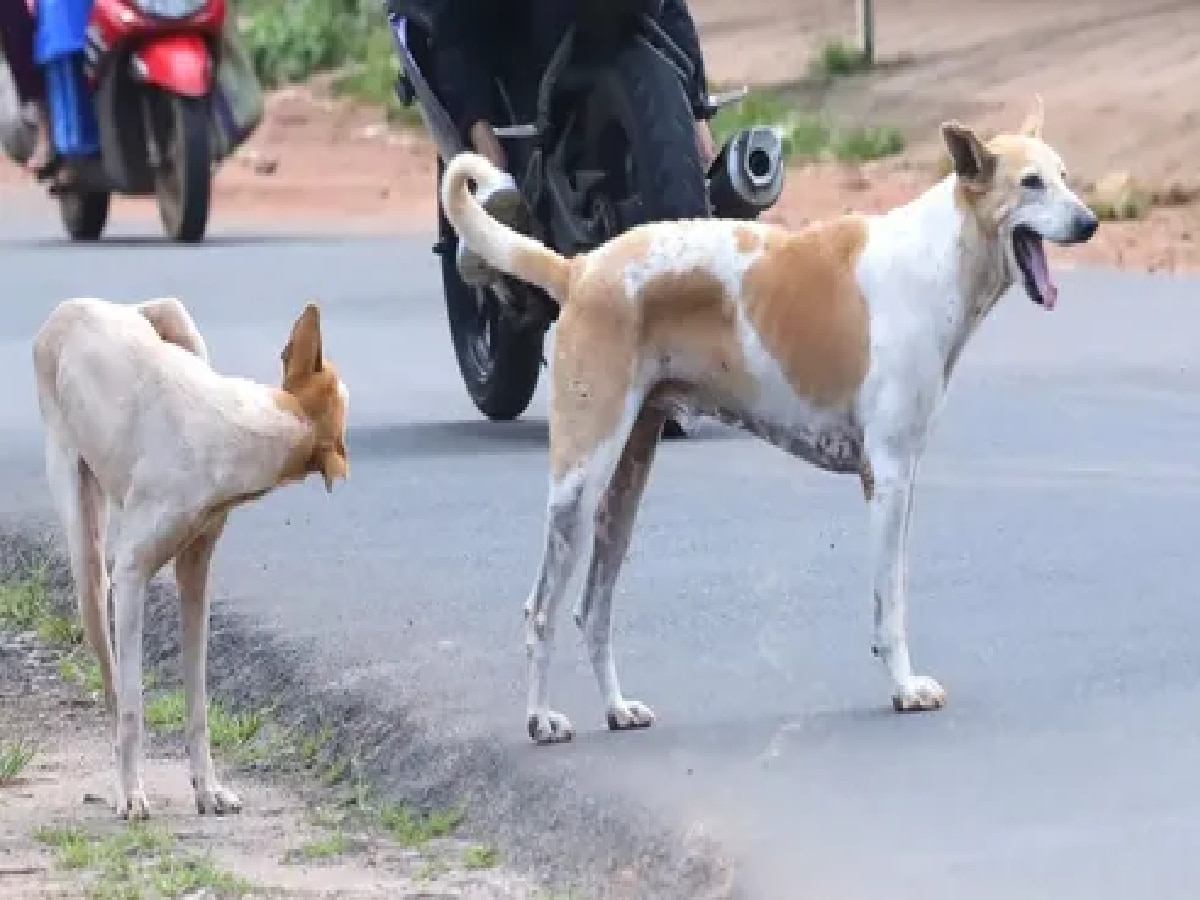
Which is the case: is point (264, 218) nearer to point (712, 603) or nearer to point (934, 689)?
point (712, 603)

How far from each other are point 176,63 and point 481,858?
1247 centimetres

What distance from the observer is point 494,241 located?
7.54 m

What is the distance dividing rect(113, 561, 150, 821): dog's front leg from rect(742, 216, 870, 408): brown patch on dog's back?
1.38 metres

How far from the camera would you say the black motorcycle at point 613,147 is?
10.5m

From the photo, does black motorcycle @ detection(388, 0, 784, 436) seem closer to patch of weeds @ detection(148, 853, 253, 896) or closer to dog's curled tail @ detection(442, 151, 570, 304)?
dog's curled tail @ detection(442, 151, 570, 304)

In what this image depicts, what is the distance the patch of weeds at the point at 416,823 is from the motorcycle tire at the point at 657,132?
3.49 metres

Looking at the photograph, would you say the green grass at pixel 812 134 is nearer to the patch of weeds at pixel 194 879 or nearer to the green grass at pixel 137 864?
the green grass at pixel 137 864

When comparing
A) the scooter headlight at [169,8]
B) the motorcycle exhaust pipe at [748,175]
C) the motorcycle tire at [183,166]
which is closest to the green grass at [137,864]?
the motorcycle exhaust pipe at [748,175]

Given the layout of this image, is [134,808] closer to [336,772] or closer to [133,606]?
[133,606]

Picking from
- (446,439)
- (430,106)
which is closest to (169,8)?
(446,439)

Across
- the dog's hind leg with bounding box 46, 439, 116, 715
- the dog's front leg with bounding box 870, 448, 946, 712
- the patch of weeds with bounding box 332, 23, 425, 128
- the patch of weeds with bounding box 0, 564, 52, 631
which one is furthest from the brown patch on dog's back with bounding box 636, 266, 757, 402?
the patch of weeds with bounding box 332, 23, 425, 128

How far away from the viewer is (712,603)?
8680mm

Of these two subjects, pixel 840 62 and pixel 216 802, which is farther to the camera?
pixel 840 62

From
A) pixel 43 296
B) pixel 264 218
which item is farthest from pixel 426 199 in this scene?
pixel 43 296
